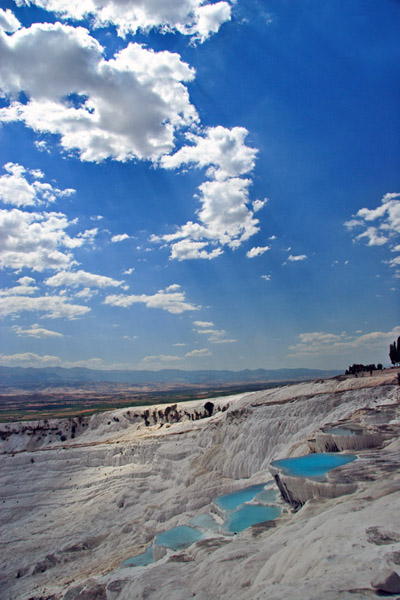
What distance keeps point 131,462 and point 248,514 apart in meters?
28.2

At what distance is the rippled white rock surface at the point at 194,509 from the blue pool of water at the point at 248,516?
6.08 feet

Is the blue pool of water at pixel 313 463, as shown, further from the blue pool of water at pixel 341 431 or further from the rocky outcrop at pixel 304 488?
the blue pool of water at pixel 341 431

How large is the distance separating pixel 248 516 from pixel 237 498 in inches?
202

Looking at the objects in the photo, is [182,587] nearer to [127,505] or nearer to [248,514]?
[248,514]

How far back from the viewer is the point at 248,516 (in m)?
16.7

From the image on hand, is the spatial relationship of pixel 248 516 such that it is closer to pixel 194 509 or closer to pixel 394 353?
pixel 194 509

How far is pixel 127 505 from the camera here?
3067cm

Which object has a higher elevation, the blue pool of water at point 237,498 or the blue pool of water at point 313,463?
the blue pool of water at point 313,463

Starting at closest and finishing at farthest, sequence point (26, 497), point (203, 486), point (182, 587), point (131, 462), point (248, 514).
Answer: point (182, 587) < point (248, 514) < point (203, 486) < point (26, 497) < point (131, 462)

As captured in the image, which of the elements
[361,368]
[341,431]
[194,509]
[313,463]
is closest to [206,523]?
[313,463]

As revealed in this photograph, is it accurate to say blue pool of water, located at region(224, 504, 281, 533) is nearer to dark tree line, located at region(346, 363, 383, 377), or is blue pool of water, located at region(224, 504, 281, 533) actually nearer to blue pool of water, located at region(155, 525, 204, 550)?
blue pool of water, located at region(155, 525, 204, 550)

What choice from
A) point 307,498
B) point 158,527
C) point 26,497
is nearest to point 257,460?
point 158,527

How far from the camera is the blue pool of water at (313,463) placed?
1742 cm

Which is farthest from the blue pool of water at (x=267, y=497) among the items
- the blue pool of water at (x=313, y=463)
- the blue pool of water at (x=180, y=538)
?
the blue pool of water at (x=180, y=538)
